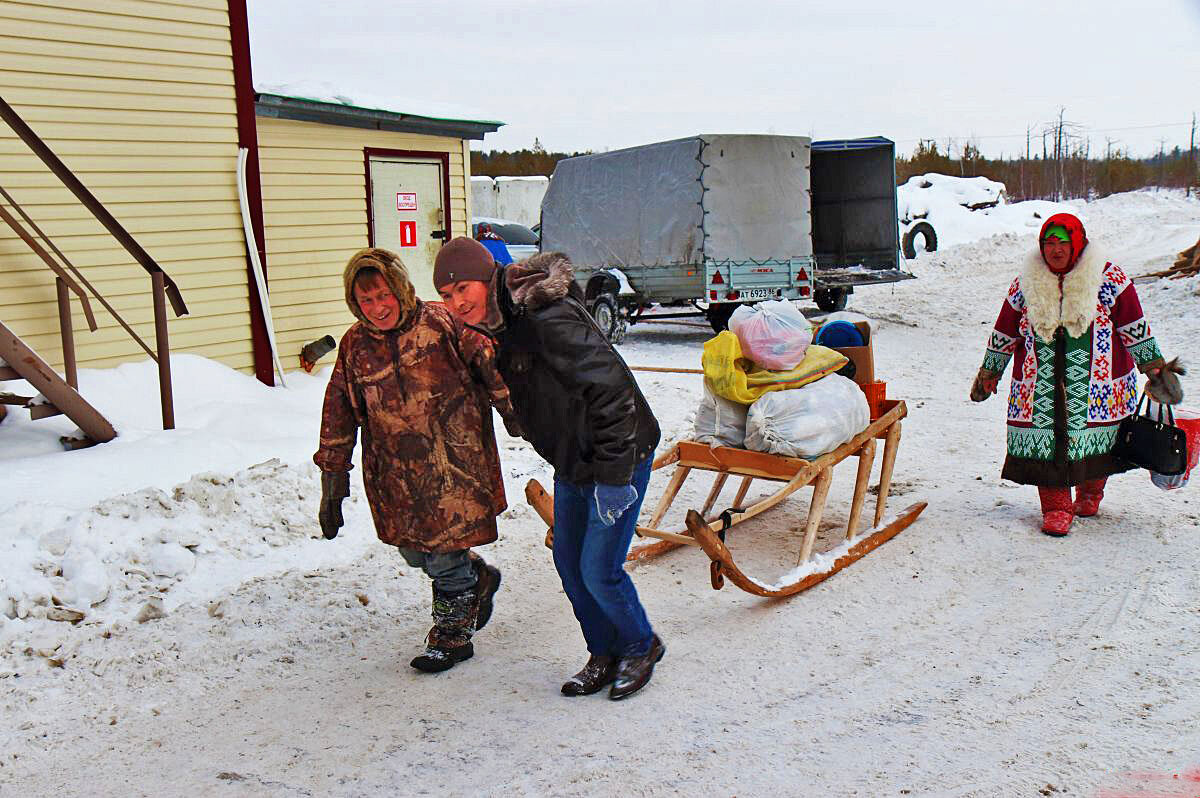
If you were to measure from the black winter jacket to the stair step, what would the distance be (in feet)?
12.9

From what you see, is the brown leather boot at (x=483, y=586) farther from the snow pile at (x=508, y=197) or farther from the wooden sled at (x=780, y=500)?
the snow pile at (x=508, y=197)

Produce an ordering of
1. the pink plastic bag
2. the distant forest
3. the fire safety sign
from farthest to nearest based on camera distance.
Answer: the distant forest, the fire safety sign, the pink plastic bag

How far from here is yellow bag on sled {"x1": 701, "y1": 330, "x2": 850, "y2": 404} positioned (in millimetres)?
5363

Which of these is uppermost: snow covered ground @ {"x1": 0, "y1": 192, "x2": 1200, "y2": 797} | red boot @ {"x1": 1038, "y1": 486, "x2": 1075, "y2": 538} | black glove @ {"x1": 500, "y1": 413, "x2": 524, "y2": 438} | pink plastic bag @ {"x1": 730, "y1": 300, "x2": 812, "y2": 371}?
pink plastic bag @ {"x1": 730, "y1": 300, "x2": 812, "y2": 371}

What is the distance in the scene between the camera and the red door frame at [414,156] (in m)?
10.7

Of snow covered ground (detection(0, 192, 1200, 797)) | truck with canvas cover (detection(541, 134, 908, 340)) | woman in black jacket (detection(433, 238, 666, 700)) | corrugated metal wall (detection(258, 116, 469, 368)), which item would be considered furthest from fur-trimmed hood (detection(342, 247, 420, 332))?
truck with canvas cover (detection(541, 134, 908, 340))

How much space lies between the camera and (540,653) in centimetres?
440

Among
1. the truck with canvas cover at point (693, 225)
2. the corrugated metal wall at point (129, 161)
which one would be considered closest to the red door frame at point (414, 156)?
the corrugated metal wall at point (129, 161)

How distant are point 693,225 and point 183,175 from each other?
22.4 ft

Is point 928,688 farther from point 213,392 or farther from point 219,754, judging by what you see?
point 213,392

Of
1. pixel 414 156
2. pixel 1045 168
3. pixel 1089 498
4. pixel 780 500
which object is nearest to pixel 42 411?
pixel 780 500

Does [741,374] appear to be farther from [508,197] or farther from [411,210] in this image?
[508,197]

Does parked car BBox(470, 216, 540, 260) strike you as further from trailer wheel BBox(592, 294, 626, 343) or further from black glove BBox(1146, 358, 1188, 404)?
black glove BBox(1146, 358, 1188, 404)

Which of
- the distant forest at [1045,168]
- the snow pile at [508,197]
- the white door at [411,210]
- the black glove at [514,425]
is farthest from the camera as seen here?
the distant forest at [1045,168]
